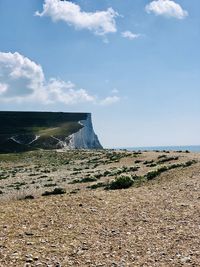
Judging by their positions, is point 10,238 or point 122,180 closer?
point 10,238

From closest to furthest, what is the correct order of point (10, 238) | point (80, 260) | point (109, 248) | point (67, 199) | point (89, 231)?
point (80, 260) < point (109, 248) < point (10, 238) < point (89, 231) < point (67, 199)

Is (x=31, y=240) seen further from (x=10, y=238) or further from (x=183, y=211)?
(x=183, y=211)

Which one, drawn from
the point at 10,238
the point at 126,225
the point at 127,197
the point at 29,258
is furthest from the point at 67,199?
the point at 29,258

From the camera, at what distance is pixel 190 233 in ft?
56.7

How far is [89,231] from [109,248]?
91.7 inches

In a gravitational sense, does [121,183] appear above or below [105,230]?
above

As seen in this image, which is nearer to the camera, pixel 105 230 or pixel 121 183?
pixel 105 230

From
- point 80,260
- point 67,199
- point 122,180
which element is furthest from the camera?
point 122,180

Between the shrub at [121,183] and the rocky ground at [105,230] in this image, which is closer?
the rocky ground at [105,230]

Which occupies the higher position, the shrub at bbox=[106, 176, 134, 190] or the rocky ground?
the shrub at bbox=[106, 176, 134, 190]

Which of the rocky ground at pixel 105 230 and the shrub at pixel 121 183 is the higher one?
the shrub at pixel 121 183

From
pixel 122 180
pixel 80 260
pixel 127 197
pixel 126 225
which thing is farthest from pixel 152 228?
pixel 122 180

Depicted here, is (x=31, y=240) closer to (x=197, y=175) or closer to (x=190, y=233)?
(x=190, y=233)

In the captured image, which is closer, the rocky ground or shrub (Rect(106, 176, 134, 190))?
the rocky ground
